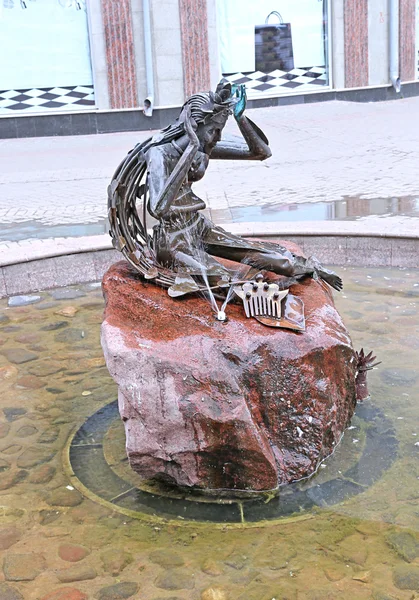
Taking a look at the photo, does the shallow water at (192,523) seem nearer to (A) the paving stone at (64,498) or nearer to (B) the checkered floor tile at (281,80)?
(A) the paving stone at (64,498)

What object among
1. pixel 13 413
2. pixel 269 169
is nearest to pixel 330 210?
pixel 269 169

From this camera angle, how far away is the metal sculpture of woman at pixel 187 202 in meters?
3.92

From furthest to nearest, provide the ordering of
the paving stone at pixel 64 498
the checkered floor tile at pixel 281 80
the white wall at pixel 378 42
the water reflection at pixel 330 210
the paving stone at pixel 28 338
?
the white wall at pixel 378 42 → the checkered floor tile at pixel 281 80 → the water reflection at pixel 330 210 → the paving stone at pixel 28 338 → the paving stone at pixel 64 498

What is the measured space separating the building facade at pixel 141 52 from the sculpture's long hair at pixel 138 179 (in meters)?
11.0

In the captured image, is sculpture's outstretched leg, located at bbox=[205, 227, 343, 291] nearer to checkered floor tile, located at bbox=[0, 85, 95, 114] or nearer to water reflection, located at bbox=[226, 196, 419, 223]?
water reflection, located at bbox=[226, 196, 419, 223]

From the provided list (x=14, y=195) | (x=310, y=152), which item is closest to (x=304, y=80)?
(x=310, y=152)

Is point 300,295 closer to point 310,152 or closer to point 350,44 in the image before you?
point 310,152

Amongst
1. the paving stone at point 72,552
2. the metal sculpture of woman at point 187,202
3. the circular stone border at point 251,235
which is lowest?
the paving stone at point 72,552

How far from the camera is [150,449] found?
3541 millimetres

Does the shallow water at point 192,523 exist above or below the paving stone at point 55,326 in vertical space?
below

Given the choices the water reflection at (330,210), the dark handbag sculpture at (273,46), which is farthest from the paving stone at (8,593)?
the dark handbag sculpture at (273,46)

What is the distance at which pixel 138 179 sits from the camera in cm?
418

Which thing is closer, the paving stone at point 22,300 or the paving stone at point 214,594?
the paving stone at point 214,594

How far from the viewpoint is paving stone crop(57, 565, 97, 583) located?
9.78 ft
